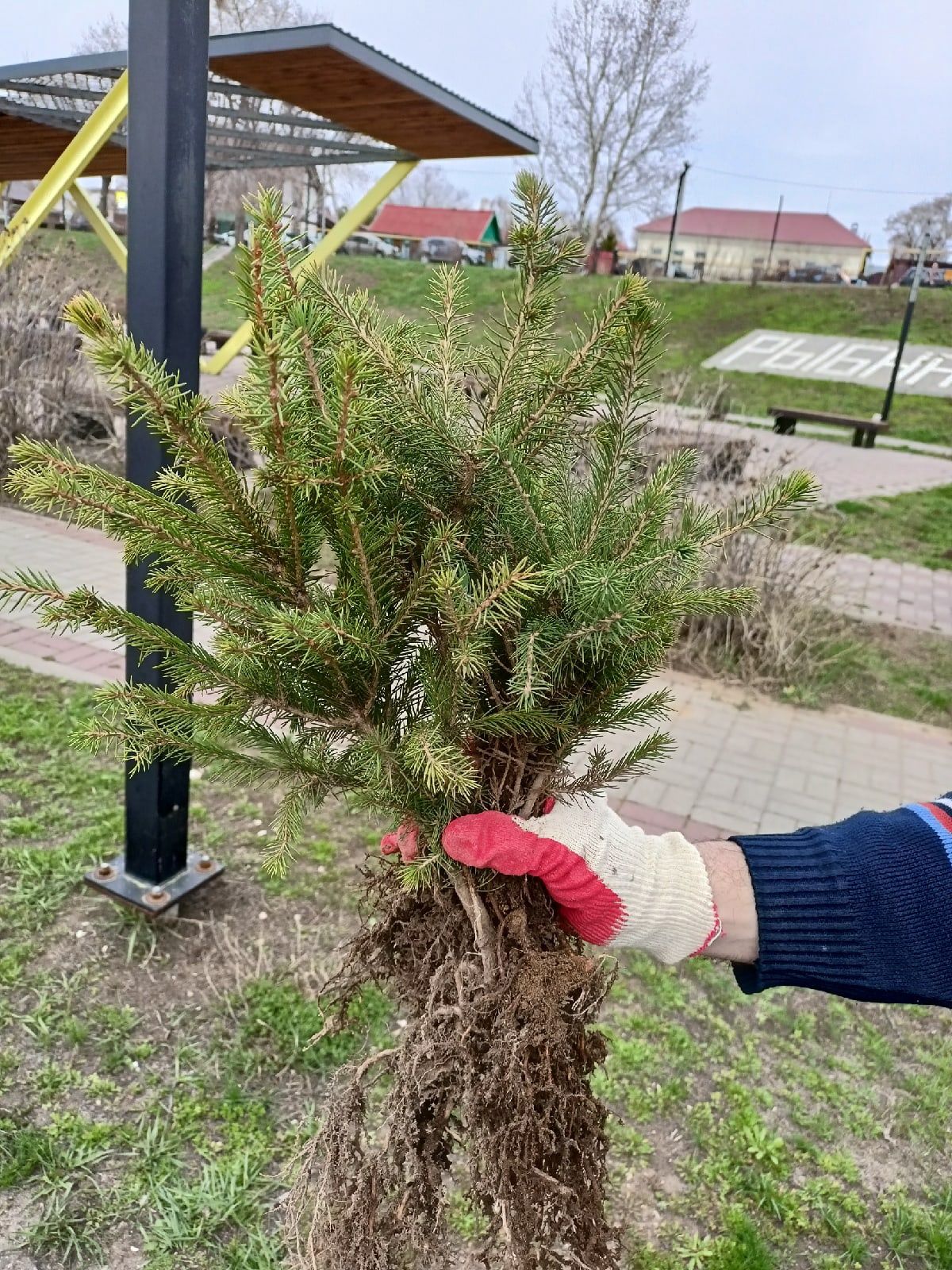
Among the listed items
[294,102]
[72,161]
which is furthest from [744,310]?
[72,161]

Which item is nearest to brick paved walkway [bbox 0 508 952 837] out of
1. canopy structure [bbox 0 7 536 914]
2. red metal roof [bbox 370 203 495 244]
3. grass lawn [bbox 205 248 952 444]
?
canopy structure [bbox 0 7 536 914]

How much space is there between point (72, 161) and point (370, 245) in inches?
1663

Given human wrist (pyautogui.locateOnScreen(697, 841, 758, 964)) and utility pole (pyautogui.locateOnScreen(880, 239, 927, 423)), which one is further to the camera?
utility pole (pyautogui.locateOnScreen(880, 239, 927, 423))

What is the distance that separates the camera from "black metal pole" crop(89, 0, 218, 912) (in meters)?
2.15

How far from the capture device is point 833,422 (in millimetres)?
14164

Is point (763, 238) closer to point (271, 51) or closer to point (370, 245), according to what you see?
point (370, 245)

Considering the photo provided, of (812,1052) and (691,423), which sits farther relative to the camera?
(691,423)

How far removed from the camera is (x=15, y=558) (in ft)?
20.3

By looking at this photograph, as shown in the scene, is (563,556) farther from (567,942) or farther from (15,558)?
(15,558)

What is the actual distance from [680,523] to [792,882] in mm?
697

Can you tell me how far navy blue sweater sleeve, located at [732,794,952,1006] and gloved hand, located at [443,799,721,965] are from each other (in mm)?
116

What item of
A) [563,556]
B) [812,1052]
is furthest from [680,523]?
[812,1052]

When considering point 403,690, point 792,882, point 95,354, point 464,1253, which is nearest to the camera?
point 95,354

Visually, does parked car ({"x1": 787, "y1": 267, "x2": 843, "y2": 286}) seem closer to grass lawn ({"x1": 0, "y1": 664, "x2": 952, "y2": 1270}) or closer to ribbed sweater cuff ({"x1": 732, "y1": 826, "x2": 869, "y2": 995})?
grass lawn ({"x1": 0, "y1": 664, "x2": 952, "y2": 1270})
